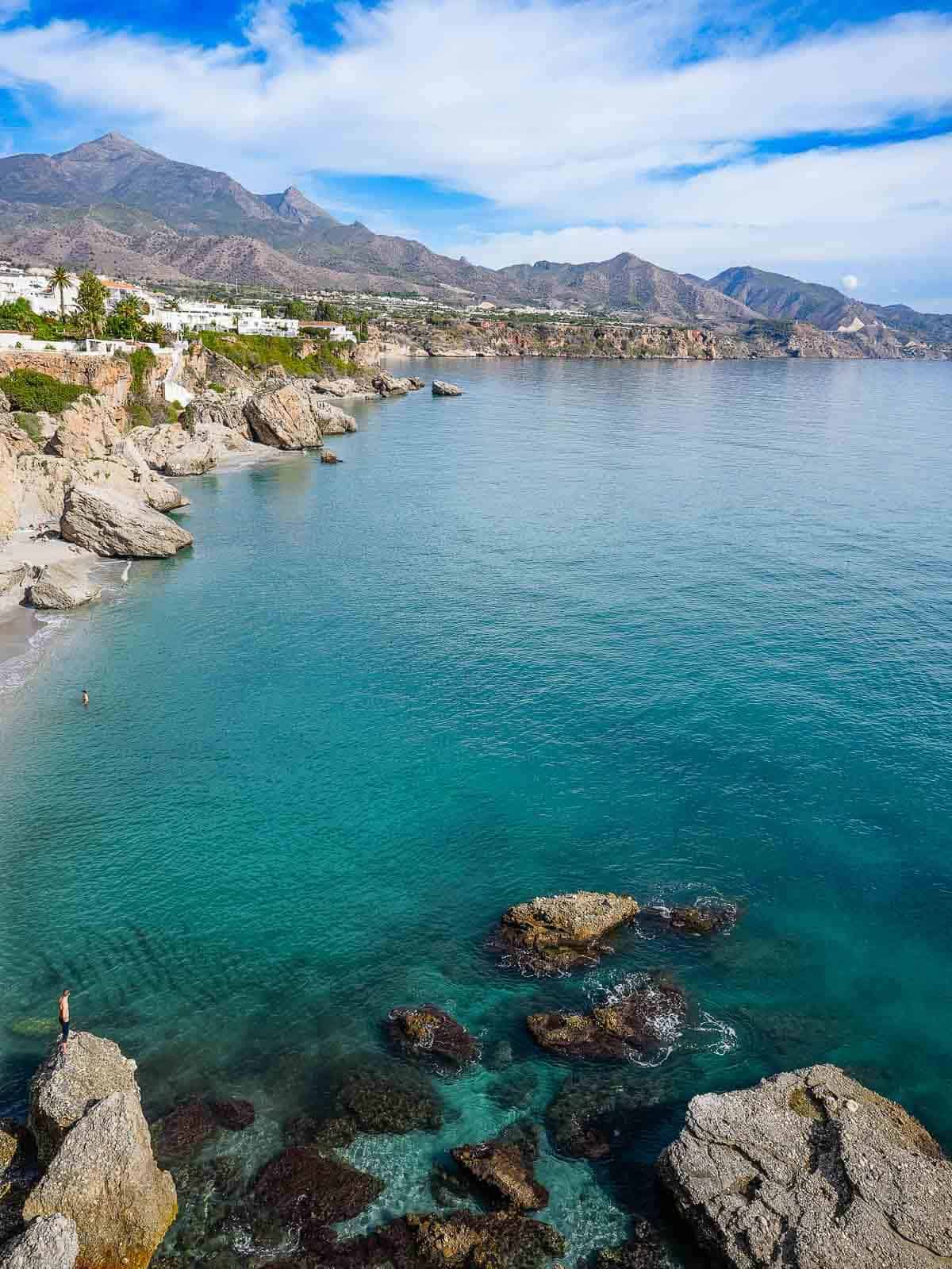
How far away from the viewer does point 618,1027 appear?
92.6 feet

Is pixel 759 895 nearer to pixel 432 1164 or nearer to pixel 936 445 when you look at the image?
pixel 432 1164

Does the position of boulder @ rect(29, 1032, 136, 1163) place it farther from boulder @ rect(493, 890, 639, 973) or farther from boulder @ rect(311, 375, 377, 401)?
boulder @ rect(311, 375, 377, 401)

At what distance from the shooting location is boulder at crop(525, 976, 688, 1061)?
90.5 feet

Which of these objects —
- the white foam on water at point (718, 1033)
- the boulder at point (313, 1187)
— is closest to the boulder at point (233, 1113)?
the boulder at point (313, 1187)

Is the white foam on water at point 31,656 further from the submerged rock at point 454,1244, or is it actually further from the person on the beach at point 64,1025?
the submerged rock at point 454,1244

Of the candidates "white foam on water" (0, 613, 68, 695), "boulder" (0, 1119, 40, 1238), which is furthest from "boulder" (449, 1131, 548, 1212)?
"white foam on water" (0, 613, 68, 695)

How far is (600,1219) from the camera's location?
22.4m

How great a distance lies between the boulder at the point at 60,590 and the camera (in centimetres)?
6103

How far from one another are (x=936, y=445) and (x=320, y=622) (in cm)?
12250

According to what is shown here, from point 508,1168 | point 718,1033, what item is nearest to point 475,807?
point 718,1033

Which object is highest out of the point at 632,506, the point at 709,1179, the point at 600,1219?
the point at 632,506

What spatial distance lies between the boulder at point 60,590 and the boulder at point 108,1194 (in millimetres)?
46250

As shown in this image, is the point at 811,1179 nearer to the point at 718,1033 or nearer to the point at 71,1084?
the point at 718,1033

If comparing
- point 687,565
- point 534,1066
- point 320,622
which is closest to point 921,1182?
point 534,1066
